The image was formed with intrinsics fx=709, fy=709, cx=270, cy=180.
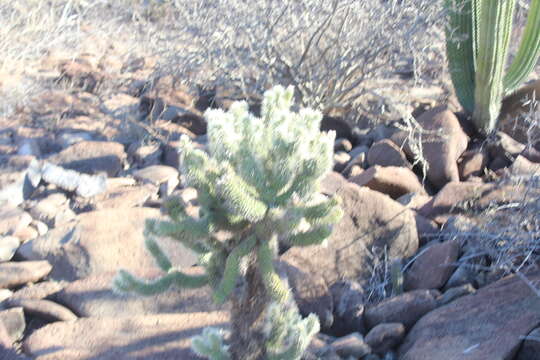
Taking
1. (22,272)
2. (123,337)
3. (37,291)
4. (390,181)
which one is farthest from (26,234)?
(390,181)

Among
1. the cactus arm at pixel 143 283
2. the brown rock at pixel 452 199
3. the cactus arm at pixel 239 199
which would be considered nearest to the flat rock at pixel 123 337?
the cactus arm at pixel 143 283

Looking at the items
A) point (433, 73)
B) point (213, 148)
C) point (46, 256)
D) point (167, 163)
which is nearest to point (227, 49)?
point (167, 163)

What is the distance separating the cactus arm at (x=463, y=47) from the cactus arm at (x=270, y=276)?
13.7 feet

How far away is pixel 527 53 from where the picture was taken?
665 centimetres

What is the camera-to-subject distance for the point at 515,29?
887 cm

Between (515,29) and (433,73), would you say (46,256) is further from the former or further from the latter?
(515,29)

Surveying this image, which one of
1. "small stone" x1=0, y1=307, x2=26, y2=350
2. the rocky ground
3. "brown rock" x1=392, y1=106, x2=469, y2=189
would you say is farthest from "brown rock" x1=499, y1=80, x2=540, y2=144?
"small stone" x1=0, y1=307, x2=26, y2=350

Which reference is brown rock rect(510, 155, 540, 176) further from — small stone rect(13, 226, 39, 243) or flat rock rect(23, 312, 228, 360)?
small stone rect(13, 226, 39, 243)

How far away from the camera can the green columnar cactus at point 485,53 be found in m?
6.38

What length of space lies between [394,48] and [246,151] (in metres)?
4.37

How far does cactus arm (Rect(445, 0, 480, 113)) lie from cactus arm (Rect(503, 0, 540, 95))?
14.0 inches

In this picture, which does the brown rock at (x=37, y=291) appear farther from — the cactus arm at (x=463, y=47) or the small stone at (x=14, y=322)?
the cactus arm at (x=463, y=47)

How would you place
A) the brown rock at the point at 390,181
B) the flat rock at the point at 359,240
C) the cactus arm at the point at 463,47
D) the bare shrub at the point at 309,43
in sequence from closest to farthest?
1. the flat rock at the point at 359,240
2. the brown rock at the point at 390,181
3. the cactus arm at the point at 463,47
4. the bare shrub at the point at 309,43

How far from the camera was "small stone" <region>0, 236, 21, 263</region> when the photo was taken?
4949 millimetres
